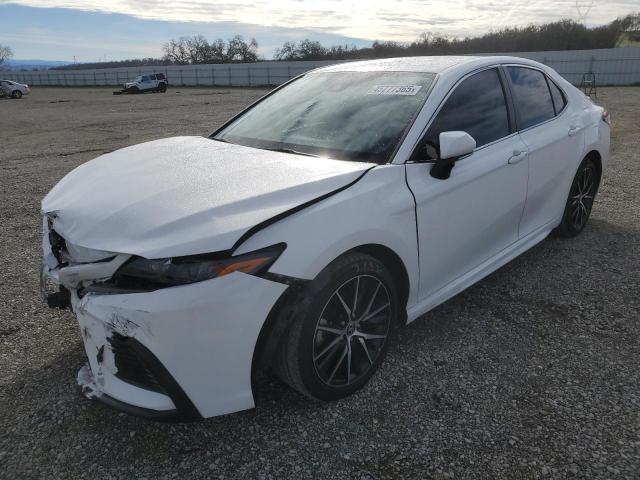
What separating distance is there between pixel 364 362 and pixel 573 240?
9.86 ft

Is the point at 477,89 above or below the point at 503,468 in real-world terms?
above

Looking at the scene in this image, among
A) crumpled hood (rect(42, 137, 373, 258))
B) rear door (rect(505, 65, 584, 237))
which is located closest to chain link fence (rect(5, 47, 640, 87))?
rear door (rect(505, 65, 584, 237))

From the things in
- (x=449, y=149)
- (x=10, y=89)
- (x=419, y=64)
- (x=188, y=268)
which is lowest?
(x=10, y=89)

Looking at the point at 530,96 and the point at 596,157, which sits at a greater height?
the point at 530,96

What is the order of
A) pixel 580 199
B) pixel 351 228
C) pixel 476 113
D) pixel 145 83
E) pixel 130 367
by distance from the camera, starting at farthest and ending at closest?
pixel 145 83 → pixel 580 199 → pixel 476 113 → pixel 351 228 → pixel 130 367

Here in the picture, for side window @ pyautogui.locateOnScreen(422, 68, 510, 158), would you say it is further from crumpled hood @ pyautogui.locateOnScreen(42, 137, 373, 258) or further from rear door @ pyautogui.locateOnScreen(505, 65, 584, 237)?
A: crumpled hood @ pyautogui.locateOnScreen(42, 137, 373, 258)

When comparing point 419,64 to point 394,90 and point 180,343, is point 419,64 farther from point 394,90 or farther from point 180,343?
point 180,343

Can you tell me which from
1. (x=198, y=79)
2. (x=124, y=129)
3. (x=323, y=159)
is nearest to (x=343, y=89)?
(x=323, y=159)

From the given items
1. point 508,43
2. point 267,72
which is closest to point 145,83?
point 267,72

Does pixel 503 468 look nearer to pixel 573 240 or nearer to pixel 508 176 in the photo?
pixel 508 176

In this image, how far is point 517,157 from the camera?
3.32 meters

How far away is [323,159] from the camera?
271 cm

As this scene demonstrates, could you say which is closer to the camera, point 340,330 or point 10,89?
point 340,330

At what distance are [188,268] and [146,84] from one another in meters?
41.5
